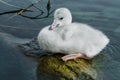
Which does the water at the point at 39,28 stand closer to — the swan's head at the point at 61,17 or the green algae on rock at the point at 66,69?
the green algae on rock at the point at 66,69

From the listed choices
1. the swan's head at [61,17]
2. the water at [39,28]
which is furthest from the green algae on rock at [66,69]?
the swan's head at [61,17]

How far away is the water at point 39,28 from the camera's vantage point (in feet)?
17.6

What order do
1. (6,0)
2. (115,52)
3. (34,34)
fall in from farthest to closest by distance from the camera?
(6,0) → (34,34) → (115,52)

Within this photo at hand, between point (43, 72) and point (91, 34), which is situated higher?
point (91, 34)

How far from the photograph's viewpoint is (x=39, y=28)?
6539 millimetres

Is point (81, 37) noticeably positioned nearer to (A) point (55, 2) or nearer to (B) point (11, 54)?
(B) point (11, 54)

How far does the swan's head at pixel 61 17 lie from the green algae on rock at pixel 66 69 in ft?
1.26

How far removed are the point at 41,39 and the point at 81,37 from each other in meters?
0.46

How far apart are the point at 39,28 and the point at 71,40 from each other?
1227 millimetres

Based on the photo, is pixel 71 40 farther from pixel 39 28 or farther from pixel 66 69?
pixel 39 28

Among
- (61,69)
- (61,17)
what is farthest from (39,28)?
(61,69)

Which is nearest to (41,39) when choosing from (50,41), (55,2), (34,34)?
(50,41)

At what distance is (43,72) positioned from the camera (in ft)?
17.4

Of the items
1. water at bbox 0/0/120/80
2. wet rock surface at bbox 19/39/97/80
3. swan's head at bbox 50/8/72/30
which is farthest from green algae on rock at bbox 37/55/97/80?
swan's head at bbox 50/8/72/30
